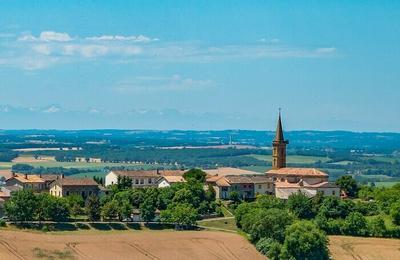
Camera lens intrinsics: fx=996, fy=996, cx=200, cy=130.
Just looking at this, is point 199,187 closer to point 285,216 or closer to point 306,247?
point 285,216

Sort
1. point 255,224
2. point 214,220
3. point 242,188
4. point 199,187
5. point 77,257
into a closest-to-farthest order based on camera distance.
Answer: point 77,257
point 255,224
point 214,220
point 199,187
point 242,188

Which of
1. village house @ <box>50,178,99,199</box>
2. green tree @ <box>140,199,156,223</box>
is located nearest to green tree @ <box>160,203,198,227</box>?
green tree @ <box>140,199,156,223</box>

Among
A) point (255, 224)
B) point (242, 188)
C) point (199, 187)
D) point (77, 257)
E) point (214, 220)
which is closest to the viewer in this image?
point (77, 257)

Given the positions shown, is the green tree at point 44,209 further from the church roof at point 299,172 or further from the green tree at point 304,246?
the church roof at point 299,172

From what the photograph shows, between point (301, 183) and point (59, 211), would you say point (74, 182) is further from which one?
point (301, 183)

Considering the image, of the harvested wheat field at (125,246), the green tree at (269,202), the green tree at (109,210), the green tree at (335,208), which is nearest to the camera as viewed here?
the harvested wheat field at (125,246)

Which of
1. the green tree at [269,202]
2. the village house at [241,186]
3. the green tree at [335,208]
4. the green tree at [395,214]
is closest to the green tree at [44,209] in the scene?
the green tree at [269,202]

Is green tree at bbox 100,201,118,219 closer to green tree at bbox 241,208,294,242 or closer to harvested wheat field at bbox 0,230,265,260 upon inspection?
harvested wheat field at bbox 0,230,265,260

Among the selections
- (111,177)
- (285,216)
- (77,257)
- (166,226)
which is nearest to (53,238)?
(77,257)
